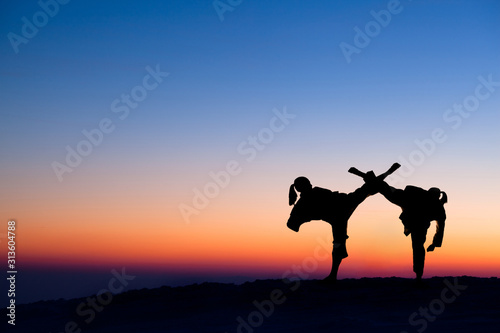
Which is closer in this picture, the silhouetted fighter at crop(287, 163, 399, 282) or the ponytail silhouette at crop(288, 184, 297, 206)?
the silhouetted fighter at crop(287, 163, 399, 282)

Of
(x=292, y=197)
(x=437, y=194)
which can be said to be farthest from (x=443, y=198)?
(x=292, y=197)

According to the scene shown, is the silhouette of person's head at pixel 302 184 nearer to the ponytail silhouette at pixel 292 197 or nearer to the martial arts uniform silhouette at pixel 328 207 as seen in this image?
the martial arts uniform silhouette at pixel 328 207

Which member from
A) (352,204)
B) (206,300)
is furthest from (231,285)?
(352,204)

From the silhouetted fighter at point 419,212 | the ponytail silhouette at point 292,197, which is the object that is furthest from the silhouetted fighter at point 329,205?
the silhouetted fighter at point 419,212

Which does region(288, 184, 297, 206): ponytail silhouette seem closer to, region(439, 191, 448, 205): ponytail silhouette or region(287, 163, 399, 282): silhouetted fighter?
region(287, 163, 399, 282): silhouetted fighter

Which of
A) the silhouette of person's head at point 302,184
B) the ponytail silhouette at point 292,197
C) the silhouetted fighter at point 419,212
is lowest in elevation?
the silhouetted fighter at point 419,212

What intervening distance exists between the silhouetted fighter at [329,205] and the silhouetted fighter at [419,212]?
52 centimetres

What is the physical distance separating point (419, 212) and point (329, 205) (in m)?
2.34

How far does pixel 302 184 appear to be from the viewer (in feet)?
52.2

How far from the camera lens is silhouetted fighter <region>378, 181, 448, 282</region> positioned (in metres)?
15.2

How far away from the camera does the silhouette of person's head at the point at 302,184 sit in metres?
15.9

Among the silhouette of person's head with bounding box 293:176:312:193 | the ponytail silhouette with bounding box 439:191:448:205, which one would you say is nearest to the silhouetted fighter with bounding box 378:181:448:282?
the ponytail silhouette with bounding box 439:191:448:205

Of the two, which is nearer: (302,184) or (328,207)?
(328,207)

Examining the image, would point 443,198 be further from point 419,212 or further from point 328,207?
point 328,207
